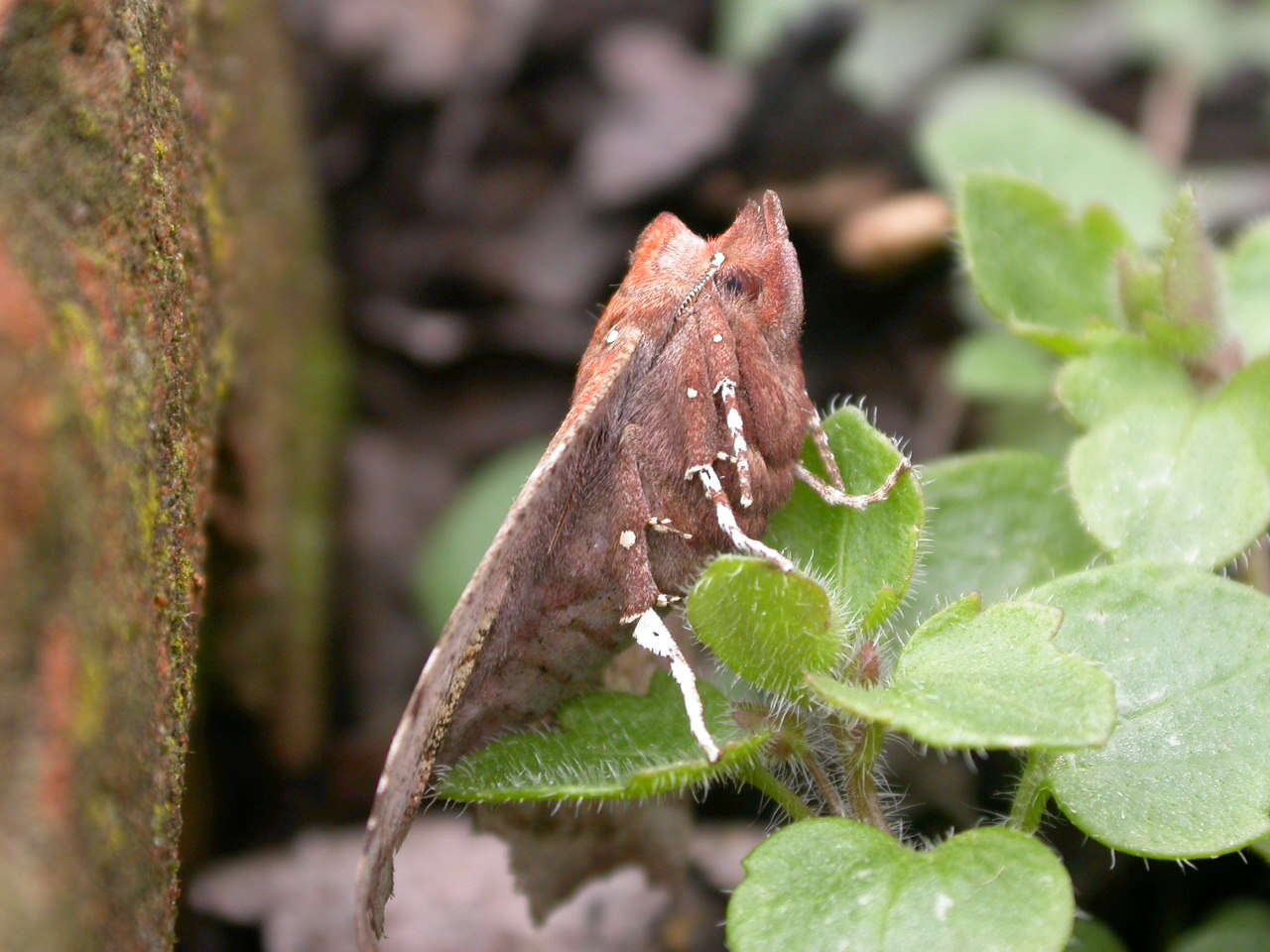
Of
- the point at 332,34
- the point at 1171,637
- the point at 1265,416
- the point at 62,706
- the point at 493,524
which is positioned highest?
the point at 332,34

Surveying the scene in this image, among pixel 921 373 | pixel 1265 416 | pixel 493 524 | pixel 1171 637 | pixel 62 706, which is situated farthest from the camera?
pixel 921 373

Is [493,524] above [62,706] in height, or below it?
below

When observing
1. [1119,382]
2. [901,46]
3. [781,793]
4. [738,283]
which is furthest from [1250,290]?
[901,46]

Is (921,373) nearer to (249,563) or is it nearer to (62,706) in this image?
(249,563)

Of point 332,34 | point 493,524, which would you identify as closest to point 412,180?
point 332,34

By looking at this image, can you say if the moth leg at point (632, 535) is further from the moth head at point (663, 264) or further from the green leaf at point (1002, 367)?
the green leaf at point (1002, 367)

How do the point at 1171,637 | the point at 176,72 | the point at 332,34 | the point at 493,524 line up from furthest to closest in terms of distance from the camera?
1. the point at 332,34
2. the point at 493,524
3. the point at 176,72
4. the point at 1171,637
